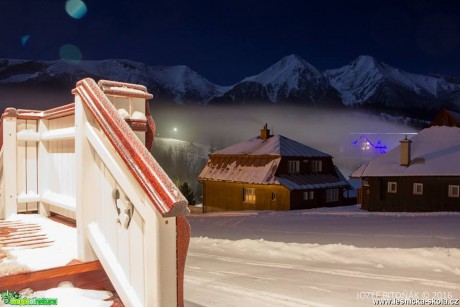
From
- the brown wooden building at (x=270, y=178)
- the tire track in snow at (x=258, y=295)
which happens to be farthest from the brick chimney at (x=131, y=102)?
the brown wooden building at (x=270, y=178)

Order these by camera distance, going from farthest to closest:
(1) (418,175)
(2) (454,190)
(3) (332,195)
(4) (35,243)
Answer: (3) (332,195)
(1) (418,175)
(2) (454,190)
(4) (35,243)

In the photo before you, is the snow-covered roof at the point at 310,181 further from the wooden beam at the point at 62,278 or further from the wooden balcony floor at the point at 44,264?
the wooden beam at the point at 62,278

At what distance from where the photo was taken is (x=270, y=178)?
30.9 metres

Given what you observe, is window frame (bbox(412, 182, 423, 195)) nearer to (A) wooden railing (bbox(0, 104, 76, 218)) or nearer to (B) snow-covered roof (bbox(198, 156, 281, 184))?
(B) snow-covered roof (bbox(198, 156, 281, 184))

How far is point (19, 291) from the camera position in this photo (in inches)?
114

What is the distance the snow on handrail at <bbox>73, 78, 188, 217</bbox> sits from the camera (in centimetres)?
229

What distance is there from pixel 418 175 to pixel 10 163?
2693 centimetres

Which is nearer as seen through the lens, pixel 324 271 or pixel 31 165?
pixel 31 165

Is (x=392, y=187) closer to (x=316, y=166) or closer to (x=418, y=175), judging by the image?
(x=418, y=175)

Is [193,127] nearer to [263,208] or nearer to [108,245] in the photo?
[263,208]

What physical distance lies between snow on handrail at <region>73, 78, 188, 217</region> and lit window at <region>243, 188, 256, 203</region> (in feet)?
95.3

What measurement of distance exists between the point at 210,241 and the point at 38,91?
155 metres

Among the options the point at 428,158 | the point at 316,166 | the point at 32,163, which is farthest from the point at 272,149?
the point at 32,163

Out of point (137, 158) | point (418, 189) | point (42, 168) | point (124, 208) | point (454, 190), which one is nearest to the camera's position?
point (137, 158)
